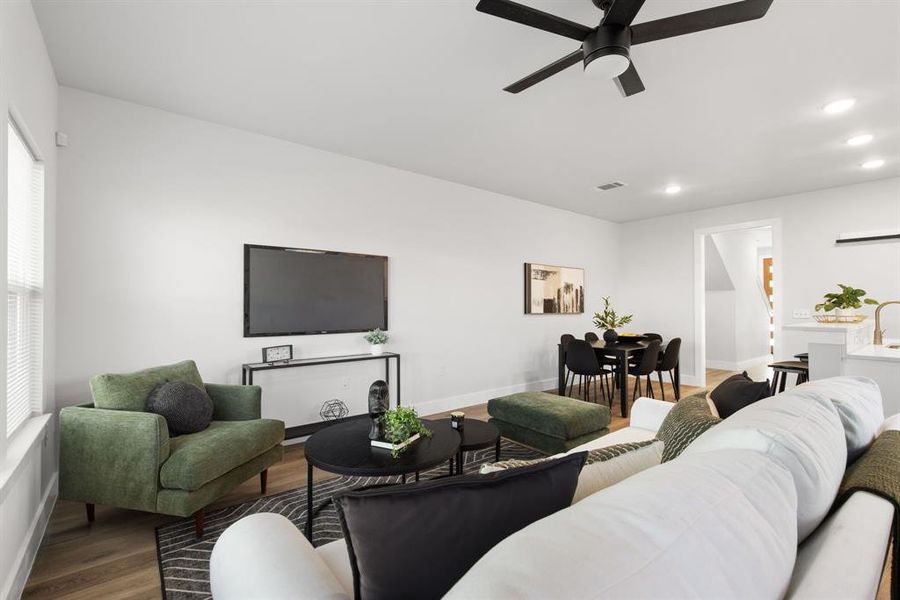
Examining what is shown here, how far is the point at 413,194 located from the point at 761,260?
27.1 ft

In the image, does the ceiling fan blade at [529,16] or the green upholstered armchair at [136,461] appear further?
the green upholstered armchair at [136,461]

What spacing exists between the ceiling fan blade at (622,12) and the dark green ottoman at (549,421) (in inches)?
95.6

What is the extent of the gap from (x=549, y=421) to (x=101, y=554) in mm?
2698

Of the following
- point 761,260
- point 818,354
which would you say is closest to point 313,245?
point 818,354

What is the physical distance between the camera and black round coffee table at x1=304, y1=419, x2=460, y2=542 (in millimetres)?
1973

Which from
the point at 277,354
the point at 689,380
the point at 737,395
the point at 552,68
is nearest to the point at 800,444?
the point at 737,395

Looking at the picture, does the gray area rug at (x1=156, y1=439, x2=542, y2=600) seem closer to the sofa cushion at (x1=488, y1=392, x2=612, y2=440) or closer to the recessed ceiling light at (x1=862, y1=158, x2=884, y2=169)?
the sofa cushion at (x1=488, y1=392, x2=612, y2=440)

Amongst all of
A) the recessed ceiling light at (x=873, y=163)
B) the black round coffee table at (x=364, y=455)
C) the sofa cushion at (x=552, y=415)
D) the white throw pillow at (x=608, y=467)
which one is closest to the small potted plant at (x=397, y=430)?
the black round coffee table at (x=364, y=455)

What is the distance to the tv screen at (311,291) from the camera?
3.56 m

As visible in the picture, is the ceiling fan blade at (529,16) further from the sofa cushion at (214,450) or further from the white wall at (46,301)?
the sofa cushion at (214,450)

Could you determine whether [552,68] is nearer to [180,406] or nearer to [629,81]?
[629,81]

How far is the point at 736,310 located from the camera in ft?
25.5

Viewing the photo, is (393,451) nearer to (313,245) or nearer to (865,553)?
(865,553)

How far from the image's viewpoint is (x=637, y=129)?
3.49 metres
